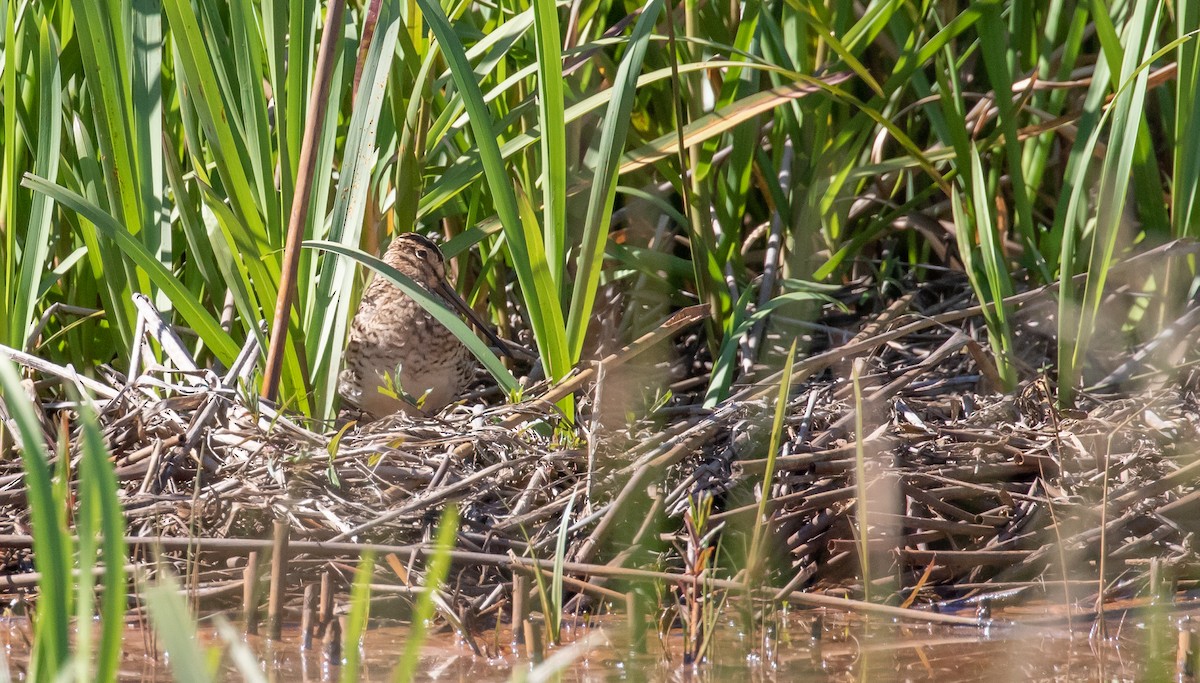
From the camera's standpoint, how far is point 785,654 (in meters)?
2.03

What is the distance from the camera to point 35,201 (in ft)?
9.18

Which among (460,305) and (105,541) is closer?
(105,541)

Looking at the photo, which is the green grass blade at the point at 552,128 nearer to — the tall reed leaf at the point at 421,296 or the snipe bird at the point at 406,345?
the tall reed leaf at the point at 421,296

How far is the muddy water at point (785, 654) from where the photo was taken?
191cm

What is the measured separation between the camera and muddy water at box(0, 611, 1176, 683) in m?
1.91

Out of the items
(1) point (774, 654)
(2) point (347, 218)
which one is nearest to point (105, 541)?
(1) point (774, 654)

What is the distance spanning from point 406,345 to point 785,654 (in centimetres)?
141

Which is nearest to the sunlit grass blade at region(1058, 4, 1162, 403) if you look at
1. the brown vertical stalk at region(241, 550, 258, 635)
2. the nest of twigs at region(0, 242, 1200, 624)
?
the nest of twigs at region(0, 242, 1200, 624)

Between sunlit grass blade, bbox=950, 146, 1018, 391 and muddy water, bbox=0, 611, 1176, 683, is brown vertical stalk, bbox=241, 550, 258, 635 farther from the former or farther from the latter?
sunlit grass blade, bbox=950, 146, 1018, 391

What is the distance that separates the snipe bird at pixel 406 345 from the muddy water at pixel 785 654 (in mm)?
1038

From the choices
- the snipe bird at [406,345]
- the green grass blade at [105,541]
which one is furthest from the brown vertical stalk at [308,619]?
the snipe bird at [406,345]

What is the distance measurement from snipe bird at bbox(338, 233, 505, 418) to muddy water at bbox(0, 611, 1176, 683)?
1038 mm

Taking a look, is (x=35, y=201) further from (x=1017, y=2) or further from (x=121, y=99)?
(x=1017, y=2)

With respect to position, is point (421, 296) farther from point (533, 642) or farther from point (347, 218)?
point (533, 642)
